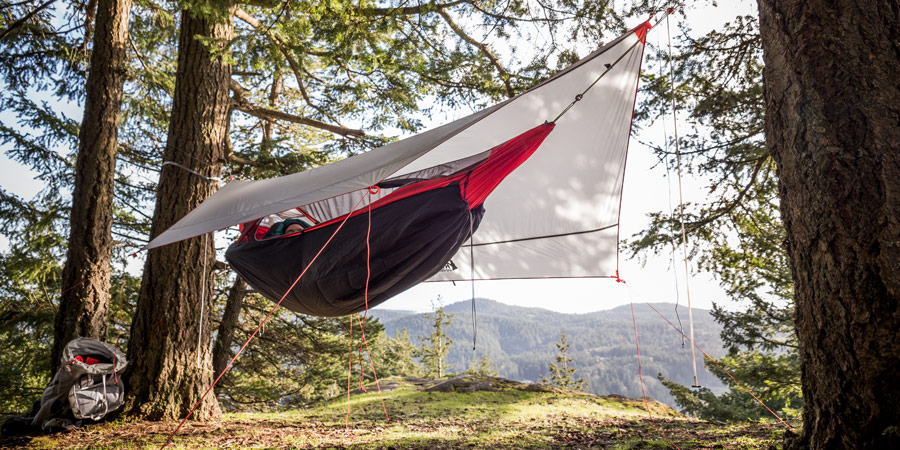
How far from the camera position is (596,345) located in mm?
128125

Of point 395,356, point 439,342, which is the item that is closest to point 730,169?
point 395,356

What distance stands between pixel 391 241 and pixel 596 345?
450ft

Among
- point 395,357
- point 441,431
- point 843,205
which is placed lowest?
point 395,357

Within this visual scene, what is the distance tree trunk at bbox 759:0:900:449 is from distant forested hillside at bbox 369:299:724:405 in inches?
2258

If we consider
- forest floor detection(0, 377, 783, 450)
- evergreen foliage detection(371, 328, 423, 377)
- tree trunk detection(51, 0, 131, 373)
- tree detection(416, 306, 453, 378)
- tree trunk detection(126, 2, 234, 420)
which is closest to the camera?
forest floor detection(0, 377, 783, 450)

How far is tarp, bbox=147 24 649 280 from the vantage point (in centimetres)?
210

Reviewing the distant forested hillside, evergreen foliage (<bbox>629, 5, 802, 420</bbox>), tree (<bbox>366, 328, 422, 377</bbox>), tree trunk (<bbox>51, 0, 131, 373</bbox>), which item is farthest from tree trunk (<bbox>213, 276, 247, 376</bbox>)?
the distant forested hillside

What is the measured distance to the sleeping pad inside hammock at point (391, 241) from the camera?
2.35 metres

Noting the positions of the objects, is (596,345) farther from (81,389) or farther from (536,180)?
(81,389)

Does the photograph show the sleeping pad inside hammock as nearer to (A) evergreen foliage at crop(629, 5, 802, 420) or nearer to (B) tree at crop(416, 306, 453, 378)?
(A) evergreen foliage at crop(629, 5, 802, 420)

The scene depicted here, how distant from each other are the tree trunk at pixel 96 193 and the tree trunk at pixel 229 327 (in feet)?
7.32

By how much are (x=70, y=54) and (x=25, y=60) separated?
1.49 feet

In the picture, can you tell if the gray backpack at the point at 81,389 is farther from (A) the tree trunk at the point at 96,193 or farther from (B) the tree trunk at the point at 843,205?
(B) the tree trunk at the point at 843,205

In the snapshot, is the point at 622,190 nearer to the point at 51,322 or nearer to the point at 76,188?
the point at 76,188
